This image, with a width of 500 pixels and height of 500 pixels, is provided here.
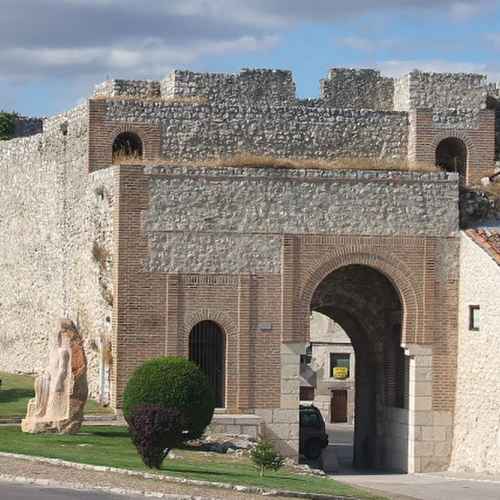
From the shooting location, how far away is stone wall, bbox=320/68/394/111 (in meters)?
41.7

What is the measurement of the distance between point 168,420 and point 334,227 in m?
12.1

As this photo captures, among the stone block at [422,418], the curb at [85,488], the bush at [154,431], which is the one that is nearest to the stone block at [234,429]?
the stone block at [422,418]

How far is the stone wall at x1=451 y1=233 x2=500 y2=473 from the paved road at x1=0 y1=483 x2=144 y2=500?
1434 centimetres

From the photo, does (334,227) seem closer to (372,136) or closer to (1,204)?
(372,136)

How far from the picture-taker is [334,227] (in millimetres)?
36031

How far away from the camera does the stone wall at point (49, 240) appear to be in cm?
3738

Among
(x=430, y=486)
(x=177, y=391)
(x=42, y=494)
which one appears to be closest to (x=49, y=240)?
(x=177, y=391)

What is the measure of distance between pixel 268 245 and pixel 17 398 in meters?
7.28

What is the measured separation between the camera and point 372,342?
3938 cm

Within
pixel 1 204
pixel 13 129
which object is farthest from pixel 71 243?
pixel 13 129

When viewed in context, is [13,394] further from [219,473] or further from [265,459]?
[219,473]

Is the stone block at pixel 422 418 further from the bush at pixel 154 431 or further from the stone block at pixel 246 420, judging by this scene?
the bush at pixel 154 431

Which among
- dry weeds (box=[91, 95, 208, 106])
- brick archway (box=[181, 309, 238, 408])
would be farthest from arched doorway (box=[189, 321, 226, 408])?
dry weeds (box=[91, 95, 208, 106])

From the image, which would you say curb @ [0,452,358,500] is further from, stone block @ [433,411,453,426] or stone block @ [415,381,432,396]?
stone block @ [433,411,453,426]
